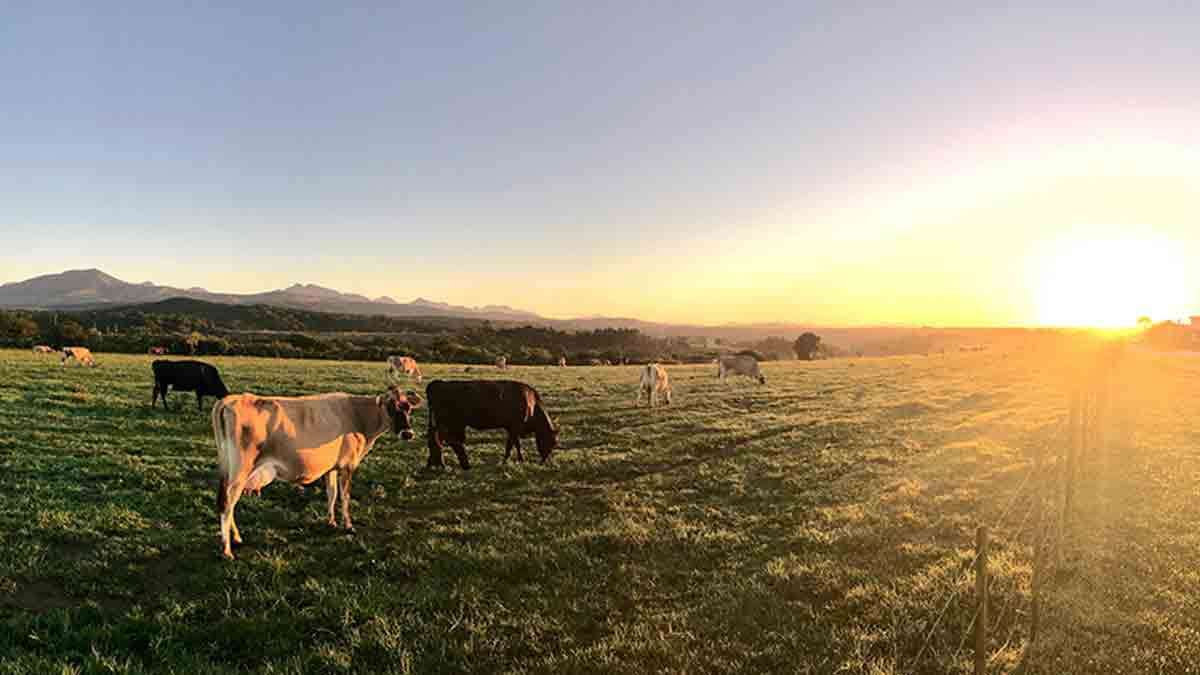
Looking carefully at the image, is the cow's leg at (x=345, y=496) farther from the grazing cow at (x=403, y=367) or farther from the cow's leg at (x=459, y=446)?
the grazing cow at (x=403, y=367)

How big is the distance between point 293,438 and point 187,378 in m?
13.7

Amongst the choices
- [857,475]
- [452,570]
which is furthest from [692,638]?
[857,475]

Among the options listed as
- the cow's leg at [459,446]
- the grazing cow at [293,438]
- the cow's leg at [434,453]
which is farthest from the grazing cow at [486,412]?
the grazing cow at [293,438]

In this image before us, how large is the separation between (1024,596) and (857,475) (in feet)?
20.2

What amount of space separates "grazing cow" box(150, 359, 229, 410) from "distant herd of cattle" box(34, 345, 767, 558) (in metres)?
10.2

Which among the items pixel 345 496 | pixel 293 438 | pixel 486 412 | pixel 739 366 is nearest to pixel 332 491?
pixel 345 496

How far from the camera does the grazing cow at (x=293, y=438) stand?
7.74m

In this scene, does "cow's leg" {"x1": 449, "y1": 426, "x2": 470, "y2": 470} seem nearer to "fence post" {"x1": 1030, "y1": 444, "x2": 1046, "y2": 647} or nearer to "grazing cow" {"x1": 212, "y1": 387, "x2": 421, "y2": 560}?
"grazing cow" {"x1": 212, "y1": 387, "x2": 421, "y2": 560}

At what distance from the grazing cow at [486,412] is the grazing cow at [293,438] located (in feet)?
10.5

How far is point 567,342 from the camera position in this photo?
10638 cm

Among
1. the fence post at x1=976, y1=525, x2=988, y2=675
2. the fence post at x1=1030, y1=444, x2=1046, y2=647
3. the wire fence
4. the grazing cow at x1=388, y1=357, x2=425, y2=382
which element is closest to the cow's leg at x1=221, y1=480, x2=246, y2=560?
the wire fence

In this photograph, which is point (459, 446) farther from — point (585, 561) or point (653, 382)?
point (653, 382)

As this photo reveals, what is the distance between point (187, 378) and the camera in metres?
18.7

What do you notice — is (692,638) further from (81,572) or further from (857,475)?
(857,475)
